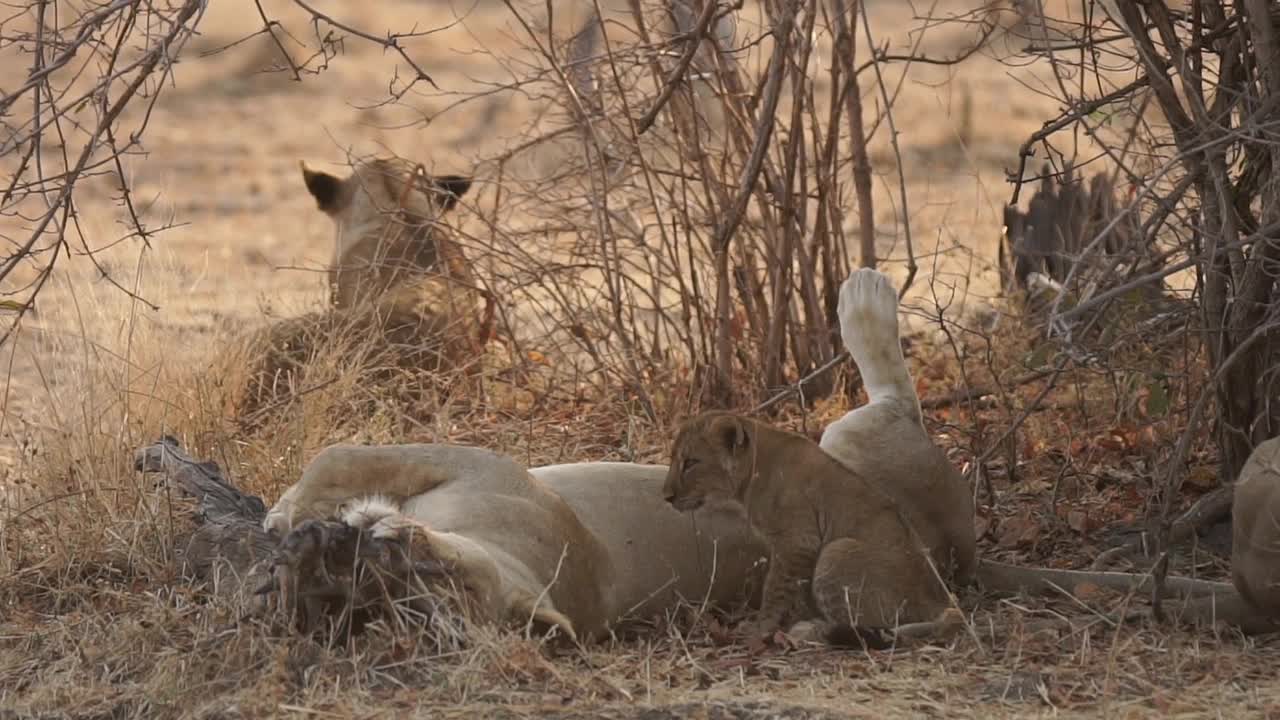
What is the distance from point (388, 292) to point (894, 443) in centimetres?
305

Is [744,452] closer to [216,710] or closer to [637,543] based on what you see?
[637,543]

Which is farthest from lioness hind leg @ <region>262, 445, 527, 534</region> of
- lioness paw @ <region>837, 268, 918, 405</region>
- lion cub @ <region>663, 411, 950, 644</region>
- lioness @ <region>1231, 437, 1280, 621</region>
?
lioness @ <region>1231, 437, 1280, 621</region>

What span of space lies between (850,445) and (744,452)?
543 millimetres

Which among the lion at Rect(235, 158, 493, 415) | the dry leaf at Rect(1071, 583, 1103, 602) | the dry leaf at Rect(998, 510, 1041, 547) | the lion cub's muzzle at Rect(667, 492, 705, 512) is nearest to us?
the lion cub's muzzle at Rect(667, 492, 705, 512)

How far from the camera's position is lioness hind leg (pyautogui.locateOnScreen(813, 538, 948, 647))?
Answer: 4.48 meters

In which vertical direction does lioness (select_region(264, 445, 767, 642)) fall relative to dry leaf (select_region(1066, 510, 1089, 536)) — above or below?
above

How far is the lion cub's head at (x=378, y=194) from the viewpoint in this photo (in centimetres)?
801

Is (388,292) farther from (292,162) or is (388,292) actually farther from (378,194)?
(292,162)

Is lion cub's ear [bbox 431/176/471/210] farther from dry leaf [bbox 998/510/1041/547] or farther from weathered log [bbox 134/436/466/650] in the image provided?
weathered log [bbox 134/436/466/650]

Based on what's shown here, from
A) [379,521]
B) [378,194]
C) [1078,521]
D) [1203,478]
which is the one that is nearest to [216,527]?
[379,521]

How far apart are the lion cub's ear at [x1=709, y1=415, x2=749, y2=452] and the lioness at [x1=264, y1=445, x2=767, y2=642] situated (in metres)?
0.25

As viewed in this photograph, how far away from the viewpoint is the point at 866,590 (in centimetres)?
452

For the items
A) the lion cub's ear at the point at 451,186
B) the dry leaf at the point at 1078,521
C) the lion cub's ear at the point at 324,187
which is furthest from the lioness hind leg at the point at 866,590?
the lion cub's ear at the point at 324,187

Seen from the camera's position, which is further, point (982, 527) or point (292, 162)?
point (292, 162)
